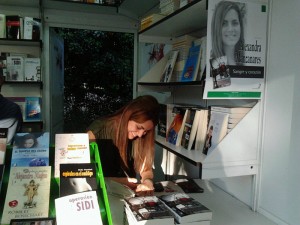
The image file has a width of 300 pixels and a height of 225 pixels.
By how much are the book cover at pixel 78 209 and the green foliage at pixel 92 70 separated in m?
6.12

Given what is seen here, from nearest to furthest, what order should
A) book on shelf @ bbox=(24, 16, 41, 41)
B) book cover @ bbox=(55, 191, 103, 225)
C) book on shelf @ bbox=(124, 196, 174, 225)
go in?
book cover @ bbox=(55, 191, 103, 225) < book on shelf @ bbox=(124, 196, 174, 225) < book on shelf @ bbox=(24, 16, 41, 41)

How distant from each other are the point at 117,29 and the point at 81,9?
537 mm

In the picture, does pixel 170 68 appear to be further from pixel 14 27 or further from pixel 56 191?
pixel 14 27

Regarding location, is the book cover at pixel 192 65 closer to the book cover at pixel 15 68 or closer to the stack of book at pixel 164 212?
the stack of book at pixel 164 212

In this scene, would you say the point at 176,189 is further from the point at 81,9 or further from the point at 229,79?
the point at 81,9

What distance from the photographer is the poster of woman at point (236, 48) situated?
1510 millimetres

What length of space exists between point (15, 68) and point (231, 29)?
275 centimetres

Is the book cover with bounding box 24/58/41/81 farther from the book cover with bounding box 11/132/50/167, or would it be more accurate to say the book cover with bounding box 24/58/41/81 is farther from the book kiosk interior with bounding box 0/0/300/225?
the book cover with bounding box 11/132/50/167

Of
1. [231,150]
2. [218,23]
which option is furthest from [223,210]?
[218,23]

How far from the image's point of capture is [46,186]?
107cm

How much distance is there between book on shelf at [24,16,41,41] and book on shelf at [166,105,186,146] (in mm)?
2081

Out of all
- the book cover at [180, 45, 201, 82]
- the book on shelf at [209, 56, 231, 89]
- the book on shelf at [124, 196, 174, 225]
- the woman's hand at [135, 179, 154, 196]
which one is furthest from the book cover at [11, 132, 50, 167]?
the book cover at [180, 45, 201, 82]

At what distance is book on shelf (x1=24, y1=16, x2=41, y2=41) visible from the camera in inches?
134

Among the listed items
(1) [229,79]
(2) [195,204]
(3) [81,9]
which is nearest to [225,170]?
(2) [195,204]
